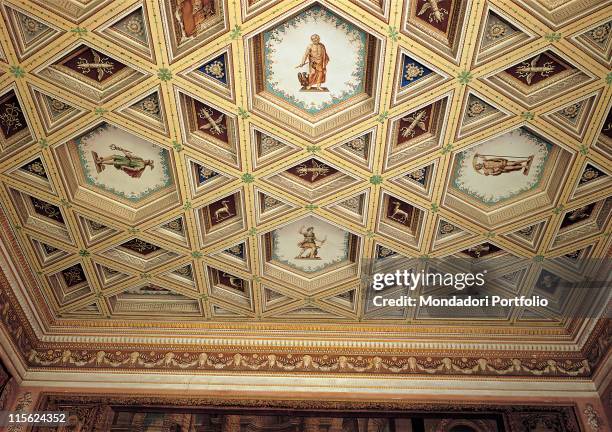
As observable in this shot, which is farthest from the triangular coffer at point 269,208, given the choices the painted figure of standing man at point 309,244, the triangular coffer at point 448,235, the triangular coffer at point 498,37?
the triangular coffer at point 498,37

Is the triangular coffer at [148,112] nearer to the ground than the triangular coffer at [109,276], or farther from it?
farther from it

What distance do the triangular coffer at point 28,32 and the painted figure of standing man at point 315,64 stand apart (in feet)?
11.2

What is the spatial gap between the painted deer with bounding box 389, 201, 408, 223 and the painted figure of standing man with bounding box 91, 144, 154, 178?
168 inches

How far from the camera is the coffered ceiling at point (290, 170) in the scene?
8.50m

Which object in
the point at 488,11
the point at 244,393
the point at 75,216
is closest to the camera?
the point at 488,11

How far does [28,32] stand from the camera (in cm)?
847

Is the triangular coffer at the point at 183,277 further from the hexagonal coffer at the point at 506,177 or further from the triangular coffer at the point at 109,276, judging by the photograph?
the hexagonal coffer at the point at 506,177

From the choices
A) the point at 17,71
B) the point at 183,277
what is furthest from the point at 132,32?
the point at 183,277

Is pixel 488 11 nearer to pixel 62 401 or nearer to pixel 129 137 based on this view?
pixel 129 137

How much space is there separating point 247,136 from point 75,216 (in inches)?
137

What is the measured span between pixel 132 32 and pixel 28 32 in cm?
139

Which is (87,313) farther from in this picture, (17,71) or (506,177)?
(506,177)

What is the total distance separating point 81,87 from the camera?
30.0 ft

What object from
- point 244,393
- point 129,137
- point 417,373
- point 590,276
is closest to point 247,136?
point 129,137
